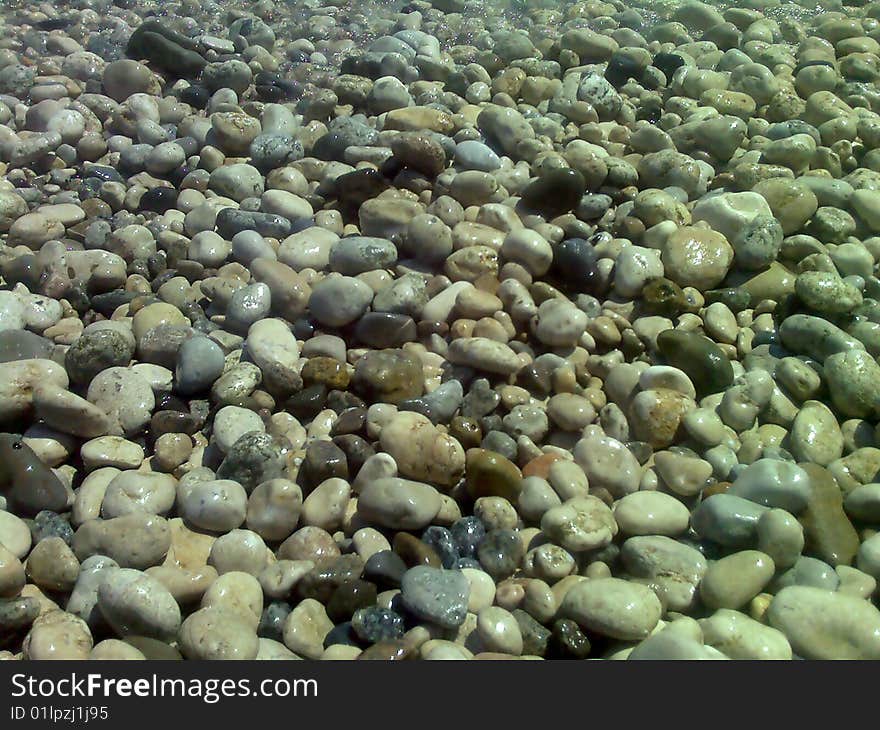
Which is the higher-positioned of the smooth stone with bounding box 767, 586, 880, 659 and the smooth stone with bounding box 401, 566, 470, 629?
the smooth stone with bounding box 767, 586, 880, 659

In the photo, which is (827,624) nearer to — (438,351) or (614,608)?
(614,608)

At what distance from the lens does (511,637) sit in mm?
1958

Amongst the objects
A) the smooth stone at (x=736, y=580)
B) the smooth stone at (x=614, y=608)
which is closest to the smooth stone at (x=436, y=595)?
the smooth stone at (x=614, y=608)

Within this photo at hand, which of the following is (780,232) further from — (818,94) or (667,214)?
(818,94)

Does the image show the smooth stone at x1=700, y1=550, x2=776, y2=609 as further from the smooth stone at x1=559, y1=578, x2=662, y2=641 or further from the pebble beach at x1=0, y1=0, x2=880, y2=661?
the smooth stone at x1=559, y1=578, x2=662, y2=641

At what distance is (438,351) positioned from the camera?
2.77 meters

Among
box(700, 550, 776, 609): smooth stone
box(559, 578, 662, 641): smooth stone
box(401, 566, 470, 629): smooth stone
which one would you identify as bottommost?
box(401, 566, 470, 629): smooth stone

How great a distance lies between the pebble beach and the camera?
6.69 feet

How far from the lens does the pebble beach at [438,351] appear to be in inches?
80.3

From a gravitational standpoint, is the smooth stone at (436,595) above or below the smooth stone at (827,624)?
below

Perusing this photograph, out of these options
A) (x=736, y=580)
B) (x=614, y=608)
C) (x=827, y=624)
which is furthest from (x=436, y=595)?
(x=827, y=624)

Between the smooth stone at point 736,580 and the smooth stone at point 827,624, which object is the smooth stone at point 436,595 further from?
the smooth stone at point 827,624

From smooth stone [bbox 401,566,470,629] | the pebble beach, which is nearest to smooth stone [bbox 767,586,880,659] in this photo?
the pebble beach
